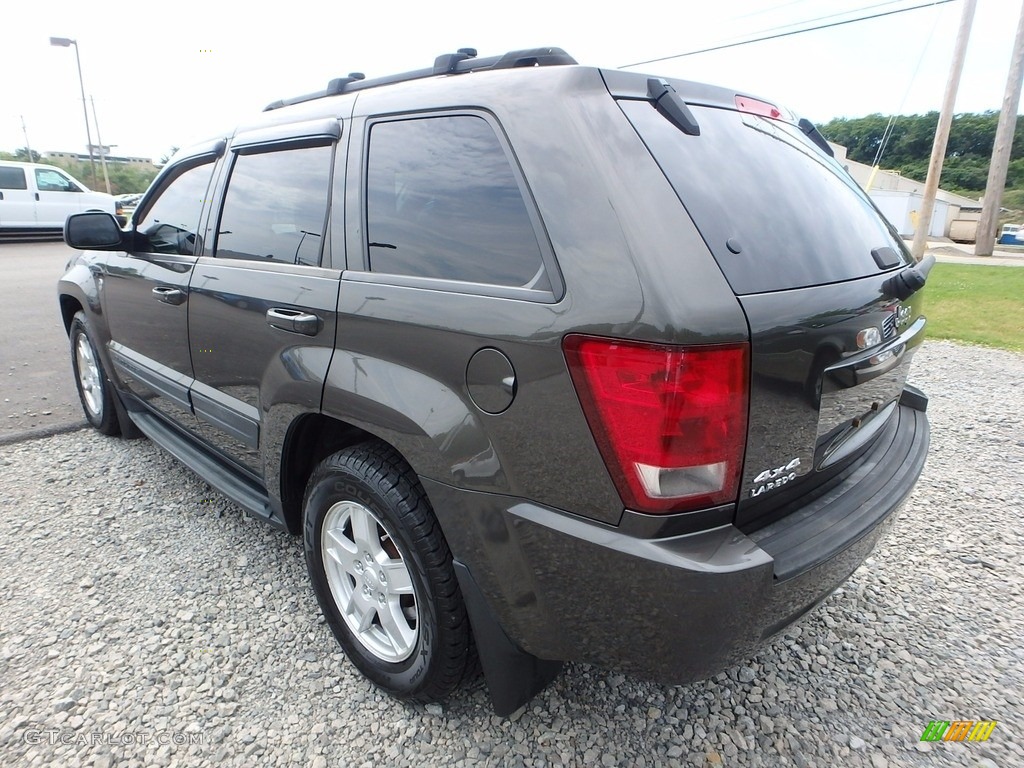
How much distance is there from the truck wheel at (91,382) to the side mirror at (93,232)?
103cm

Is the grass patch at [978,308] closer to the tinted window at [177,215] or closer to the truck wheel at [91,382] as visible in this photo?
the tinted window at [177,215]

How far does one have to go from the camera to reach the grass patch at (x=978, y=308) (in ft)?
25.5

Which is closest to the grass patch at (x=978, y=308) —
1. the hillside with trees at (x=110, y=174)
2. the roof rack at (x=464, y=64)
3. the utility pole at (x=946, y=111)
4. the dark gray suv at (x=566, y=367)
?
the utility pole at (x=946, y=111)

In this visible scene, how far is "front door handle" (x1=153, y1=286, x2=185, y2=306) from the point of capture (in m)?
2.83

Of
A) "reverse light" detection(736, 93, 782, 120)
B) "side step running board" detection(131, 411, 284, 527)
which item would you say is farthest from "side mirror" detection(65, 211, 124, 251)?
"reverse light" detection(736, 93, 782, 120)

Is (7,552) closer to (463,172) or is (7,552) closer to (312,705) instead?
(312,705)

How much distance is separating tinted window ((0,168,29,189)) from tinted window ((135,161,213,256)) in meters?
16.5

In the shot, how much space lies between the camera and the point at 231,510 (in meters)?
3.34

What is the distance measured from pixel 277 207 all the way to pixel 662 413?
175 cm

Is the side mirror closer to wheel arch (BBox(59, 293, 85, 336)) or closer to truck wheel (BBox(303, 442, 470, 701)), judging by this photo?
wheel arch (BBox(59, 293, 85, 336))

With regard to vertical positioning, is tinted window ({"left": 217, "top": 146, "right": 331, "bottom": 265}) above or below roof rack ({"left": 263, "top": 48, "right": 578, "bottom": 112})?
below

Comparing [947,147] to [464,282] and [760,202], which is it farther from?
[464,282]

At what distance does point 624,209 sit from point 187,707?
2.06 metres

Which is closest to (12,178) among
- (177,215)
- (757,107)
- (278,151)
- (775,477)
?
(177,215)
